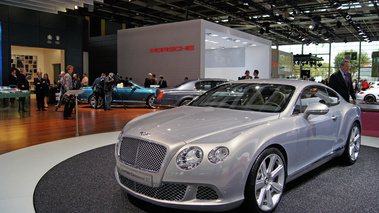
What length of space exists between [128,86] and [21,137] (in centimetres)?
664

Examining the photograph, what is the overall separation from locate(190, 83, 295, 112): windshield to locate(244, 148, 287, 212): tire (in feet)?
2.16

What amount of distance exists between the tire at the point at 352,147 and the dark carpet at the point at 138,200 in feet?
0.33

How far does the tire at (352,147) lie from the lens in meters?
4.20

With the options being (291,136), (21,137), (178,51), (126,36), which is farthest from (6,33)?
(291,136)

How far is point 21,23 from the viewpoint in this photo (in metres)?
14.5

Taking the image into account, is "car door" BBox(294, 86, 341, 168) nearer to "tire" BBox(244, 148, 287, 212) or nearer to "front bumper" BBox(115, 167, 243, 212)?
"tire" BBox(244, 148, 287, 212)

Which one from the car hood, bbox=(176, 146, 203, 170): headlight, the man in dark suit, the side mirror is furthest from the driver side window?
the man in dark suit

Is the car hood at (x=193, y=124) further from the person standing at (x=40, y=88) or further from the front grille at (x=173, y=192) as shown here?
the person standing at (x=40, y=88)

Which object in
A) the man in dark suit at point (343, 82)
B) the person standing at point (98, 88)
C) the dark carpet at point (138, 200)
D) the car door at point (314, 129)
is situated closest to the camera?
the dark carpet at point (138, 200)

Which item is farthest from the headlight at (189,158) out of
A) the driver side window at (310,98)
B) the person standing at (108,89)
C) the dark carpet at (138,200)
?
the person standing at (108,89)

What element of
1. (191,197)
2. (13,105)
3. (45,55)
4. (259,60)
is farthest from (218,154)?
(259,60)

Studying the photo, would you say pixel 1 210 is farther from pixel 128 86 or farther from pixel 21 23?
pixel 21 23

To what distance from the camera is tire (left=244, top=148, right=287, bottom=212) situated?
8.02 feet

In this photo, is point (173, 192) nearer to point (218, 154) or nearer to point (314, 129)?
point (218, 154)
